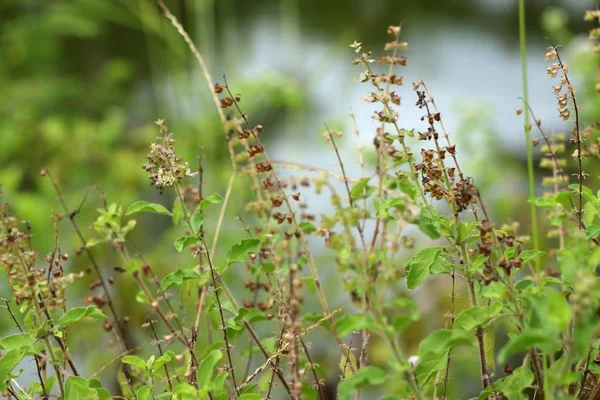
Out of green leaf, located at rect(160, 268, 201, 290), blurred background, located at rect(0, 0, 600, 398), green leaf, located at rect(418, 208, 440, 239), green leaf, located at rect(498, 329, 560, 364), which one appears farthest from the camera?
blurred background, located at rect(0, 0, 600, 398)

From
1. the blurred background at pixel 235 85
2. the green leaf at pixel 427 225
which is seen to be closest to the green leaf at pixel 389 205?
the green leaf at pixel 427 225

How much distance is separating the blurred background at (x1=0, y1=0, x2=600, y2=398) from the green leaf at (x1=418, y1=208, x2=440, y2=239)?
1.33 metres

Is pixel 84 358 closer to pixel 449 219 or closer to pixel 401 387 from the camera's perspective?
pixel 401 387

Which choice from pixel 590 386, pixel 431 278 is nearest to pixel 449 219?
pixel 590 386

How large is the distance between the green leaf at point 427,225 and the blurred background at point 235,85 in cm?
133

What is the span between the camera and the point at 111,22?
15.6 feet

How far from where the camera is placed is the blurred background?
109 inches

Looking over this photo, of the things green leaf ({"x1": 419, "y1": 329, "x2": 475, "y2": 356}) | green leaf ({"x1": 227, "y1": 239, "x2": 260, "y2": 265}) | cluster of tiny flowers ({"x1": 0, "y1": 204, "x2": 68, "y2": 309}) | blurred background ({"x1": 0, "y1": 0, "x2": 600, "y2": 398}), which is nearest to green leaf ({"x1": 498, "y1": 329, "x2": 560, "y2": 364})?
green leaf ({"x1": 419, "y1": 329, "x2": 475, "y2": 356})

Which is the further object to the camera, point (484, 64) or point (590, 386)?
point (484, 64)

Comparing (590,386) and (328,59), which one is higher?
(328,59)

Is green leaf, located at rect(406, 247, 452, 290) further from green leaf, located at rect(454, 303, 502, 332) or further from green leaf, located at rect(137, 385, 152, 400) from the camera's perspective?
green leaf, located at rect(137, 385, 152, 400)

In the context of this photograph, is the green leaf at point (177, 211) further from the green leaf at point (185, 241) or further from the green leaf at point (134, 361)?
the green leaf at point (134, 361)

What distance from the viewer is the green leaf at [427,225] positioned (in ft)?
2.44

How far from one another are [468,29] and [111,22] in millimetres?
2222
